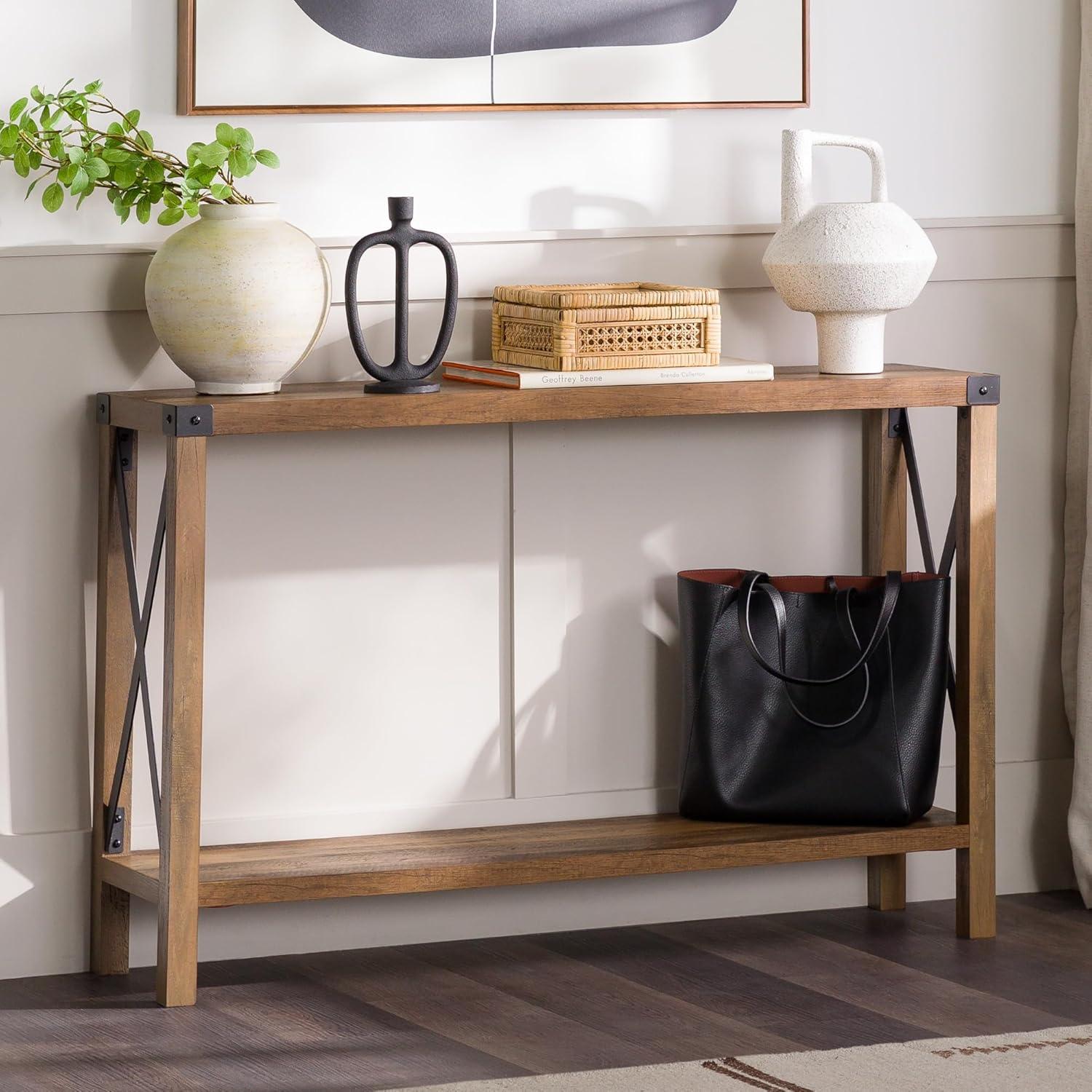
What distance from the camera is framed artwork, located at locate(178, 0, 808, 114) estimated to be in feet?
8.32

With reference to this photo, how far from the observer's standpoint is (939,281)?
9.49ft

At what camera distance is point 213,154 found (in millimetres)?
2371

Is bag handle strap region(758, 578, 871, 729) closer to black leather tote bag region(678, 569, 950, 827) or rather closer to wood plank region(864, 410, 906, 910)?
black leather tote bag region(678, 569, 950, 827)

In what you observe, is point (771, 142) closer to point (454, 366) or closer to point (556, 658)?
point (454, 366)

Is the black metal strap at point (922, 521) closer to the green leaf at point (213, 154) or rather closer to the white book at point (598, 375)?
the white book at point (598, 375)

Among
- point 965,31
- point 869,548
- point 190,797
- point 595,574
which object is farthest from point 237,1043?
point 965,31

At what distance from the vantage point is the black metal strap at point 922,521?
2760mm

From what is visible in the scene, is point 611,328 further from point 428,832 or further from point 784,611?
point 428,832

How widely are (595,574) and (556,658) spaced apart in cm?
14

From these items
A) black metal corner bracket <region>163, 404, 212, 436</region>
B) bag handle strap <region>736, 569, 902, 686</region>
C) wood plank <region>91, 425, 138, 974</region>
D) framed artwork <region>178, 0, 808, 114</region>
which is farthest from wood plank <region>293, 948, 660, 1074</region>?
framed artwork <region>178, 0, 808, 114</region>

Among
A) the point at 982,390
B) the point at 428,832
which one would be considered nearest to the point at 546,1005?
the point at 428,832

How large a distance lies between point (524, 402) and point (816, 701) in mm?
660

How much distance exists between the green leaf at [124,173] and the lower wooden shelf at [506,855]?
908 millimetres

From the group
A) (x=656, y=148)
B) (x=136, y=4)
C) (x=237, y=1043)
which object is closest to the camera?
(x=237, y=1043)
